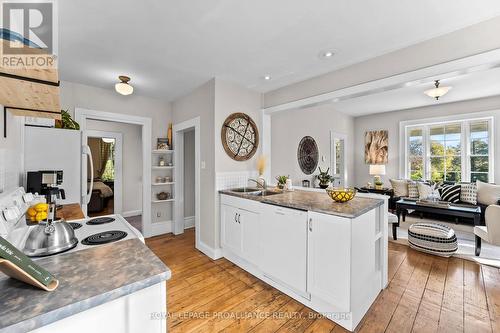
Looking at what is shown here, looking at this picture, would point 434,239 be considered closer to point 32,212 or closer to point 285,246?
point 285,246

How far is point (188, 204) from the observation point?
4441 mm

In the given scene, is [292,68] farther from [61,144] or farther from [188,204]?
[188,204]

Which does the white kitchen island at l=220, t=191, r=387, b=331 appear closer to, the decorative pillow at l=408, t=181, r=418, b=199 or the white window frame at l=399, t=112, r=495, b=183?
the decorative pillow at l=408, t=181, r=418, b=199

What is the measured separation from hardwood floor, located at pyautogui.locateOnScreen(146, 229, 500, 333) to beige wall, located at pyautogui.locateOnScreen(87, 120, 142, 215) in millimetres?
3128

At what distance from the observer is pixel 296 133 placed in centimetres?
453

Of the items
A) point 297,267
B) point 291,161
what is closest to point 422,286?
point 297,267

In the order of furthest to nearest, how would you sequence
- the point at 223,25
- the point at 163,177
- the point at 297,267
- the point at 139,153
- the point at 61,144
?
1. the point at 139,153
2. the point at 163,177
3. the point at 61,144
4. the point at 297,267
5. the point at 223,25

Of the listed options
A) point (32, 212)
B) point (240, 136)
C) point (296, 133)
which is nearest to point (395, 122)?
point (296, 133)

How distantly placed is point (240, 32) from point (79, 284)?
2076 millimetres

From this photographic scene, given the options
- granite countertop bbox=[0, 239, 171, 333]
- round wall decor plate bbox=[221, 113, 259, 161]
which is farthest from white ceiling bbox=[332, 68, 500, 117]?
granite countertop bbox=[0, 239, 171, 333]

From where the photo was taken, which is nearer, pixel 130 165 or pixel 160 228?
pixel 160 228

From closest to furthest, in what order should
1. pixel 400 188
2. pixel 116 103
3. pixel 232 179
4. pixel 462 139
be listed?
pixel 232 179 < pixel 116 103 < pixel 462 139 < pixel 400 188

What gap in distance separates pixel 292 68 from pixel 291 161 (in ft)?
6.73

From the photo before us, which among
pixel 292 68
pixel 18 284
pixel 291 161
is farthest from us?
pixel 291 161
